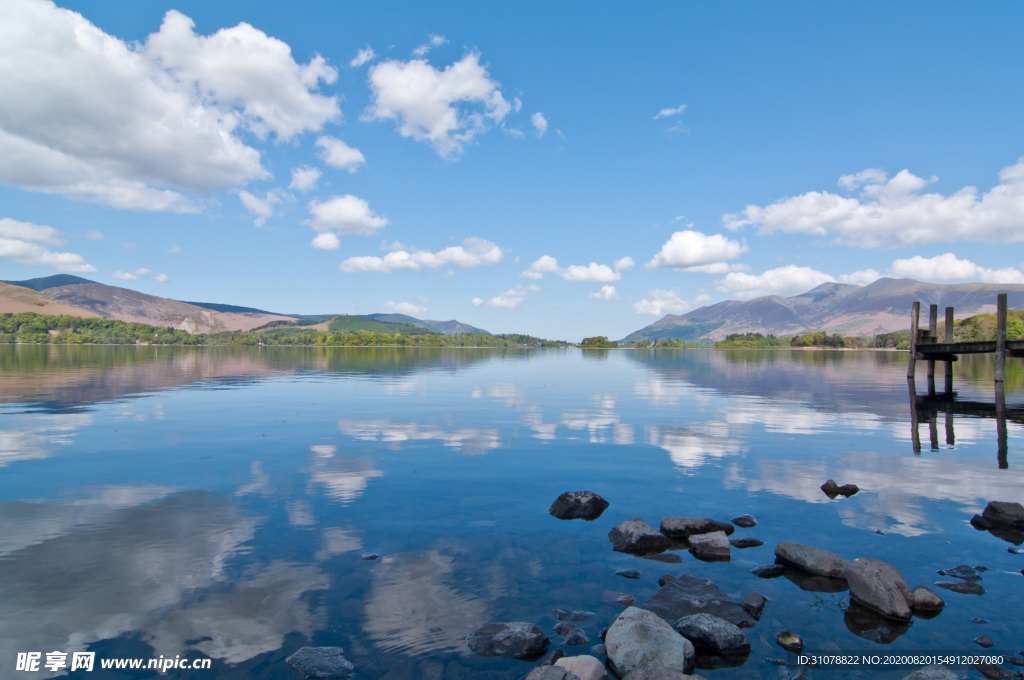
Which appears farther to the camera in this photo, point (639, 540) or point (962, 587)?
point (639, 540)

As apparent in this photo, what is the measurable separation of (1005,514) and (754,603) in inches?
429

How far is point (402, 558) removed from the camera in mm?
13695

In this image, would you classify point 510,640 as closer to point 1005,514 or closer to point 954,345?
point 1005,514

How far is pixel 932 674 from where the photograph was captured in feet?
28.7

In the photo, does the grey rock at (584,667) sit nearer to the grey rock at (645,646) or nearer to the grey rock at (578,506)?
the grey rock at (645,646)

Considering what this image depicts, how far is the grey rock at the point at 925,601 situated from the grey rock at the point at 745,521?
5.04m

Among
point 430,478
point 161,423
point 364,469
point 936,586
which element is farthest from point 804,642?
point 161,423

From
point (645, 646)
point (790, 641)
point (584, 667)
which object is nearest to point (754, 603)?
point (790, 641)

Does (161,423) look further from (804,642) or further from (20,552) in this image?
(804,642)

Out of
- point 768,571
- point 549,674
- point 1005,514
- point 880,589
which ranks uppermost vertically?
point 1005,514

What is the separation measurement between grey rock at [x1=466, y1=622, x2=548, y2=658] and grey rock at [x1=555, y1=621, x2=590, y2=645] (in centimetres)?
40

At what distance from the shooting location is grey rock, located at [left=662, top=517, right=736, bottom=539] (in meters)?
15.3

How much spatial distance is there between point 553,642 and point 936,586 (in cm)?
930

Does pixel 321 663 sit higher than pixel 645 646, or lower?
lower
